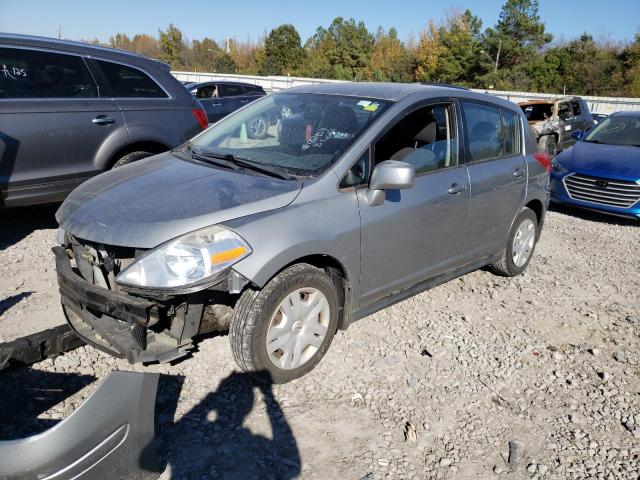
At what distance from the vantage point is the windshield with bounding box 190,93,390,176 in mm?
3396

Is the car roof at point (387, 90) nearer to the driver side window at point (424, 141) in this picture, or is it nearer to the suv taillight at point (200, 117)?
the driver side window at point (424, 141)

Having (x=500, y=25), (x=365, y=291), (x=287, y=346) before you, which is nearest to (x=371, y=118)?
(x=365, y=291)

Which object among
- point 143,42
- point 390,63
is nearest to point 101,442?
point 390,63

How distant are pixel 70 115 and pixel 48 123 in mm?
223

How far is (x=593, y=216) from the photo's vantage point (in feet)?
26.6

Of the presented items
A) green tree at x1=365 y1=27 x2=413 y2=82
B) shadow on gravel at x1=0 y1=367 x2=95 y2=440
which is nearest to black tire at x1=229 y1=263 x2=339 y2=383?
shadow on gravel at x1=0 y1=367 x2=95 y2=440

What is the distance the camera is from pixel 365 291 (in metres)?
3.47

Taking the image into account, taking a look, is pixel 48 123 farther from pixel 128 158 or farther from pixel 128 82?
pixel 128 82

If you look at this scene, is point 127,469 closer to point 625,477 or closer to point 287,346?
point 287,346

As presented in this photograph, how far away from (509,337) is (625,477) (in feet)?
4.79

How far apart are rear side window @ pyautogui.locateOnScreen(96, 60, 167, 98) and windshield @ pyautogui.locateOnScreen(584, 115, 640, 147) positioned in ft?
23.3

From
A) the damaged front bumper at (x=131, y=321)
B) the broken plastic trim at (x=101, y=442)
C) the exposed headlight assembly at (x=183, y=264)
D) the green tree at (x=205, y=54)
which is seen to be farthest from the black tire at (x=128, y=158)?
the green tree at (x=205, y=54)

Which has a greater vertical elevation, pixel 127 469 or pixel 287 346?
pixel 287 346

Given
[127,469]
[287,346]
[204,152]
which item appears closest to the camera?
[127,469]
